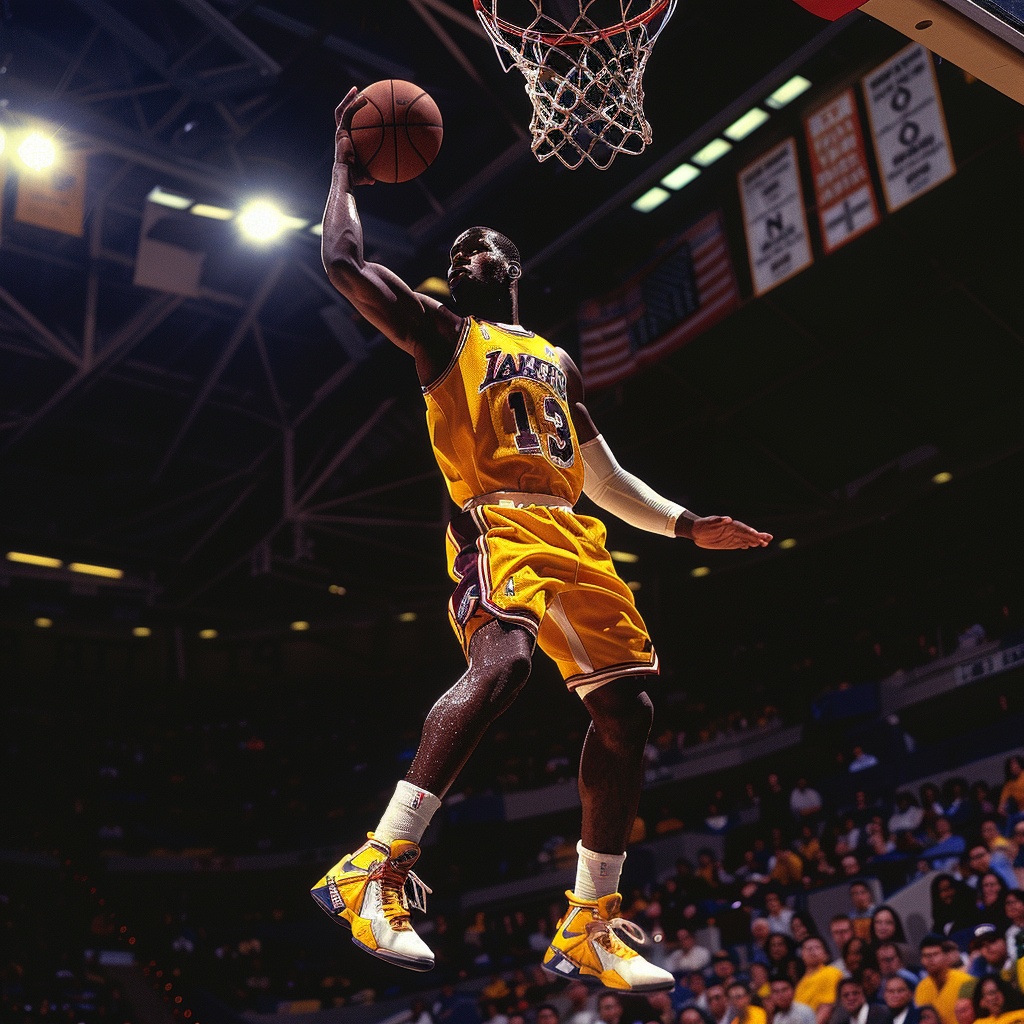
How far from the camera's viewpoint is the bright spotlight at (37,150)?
10.0 meters

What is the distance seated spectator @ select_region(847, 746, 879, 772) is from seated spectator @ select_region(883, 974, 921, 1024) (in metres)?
4.91

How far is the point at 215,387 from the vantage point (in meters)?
15.5

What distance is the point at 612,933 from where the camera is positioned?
3.23 meters

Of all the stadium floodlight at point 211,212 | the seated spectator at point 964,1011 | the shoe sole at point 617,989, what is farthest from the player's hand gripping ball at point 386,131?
the stadium floodlight at point 211,212

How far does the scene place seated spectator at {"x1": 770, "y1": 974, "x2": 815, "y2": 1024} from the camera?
8.09 metres

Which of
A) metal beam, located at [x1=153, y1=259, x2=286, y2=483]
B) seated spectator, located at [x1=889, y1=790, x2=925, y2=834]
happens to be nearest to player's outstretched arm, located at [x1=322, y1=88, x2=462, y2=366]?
seated spectator, located at [x1=889, y1=790, x2=925, y2=834]

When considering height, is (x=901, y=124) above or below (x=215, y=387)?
below

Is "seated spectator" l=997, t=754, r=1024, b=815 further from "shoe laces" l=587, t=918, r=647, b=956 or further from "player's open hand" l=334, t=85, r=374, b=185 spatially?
"player's open hand" l=334, t=85, r=374, b=185

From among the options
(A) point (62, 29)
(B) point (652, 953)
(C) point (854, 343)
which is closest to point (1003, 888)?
(B) point (652, 953)

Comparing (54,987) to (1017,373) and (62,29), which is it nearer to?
(62,29)

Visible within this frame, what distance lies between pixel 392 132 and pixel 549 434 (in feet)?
3.40

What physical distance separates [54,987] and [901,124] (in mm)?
13888

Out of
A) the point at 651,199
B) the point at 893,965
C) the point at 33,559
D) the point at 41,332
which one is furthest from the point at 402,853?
the point at 33,559

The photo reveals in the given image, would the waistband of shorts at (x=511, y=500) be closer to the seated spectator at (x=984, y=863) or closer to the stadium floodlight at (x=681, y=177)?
the seated spectator at (x=984, y=863)
